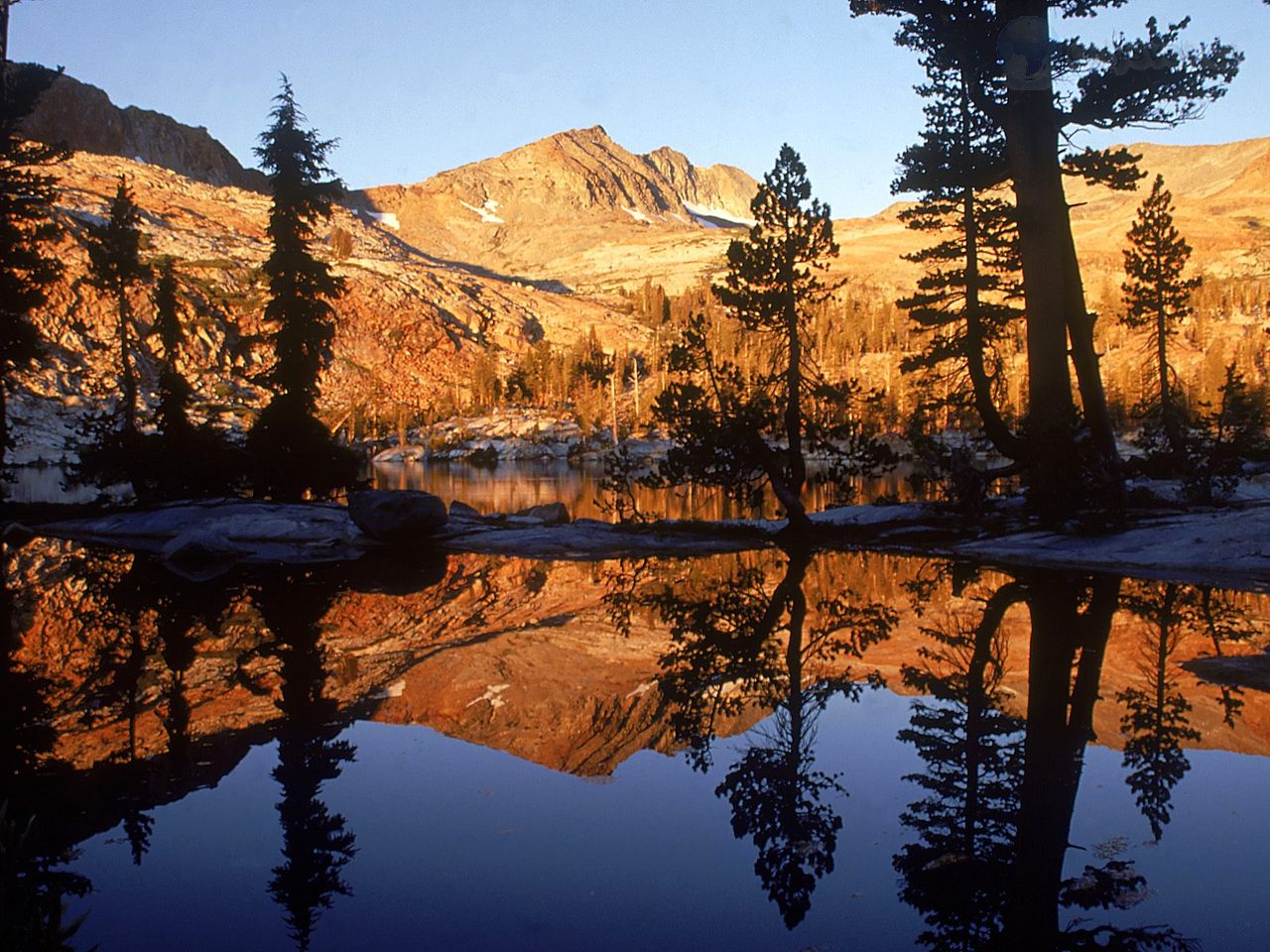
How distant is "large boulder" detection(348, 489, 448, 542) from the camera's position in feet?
70.7

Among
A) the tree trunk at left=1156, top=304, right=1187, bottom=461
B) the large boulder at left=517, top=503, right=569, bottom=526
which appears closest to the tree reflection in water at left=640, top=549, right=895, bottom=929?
the large boulder at left=517, top=503, right=569, bottom=526

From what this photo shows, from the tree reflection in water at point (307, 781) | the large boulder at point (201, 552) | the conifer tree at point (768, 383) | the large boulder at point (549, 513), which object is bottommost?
the tree reflection in water at point (307, 781)

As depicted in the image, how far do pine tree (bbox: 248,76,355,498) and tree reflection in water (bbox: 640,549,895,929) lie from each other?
19502 millimetres

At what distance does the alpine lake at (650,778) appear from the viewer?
4270 millimetres

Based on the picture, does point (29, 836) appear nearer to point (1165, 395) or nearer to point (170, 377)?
point (170, 377)

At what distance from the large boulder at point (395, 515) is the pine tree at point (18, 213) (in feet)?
47.8

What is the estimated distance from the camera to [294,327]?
3059 centimetres

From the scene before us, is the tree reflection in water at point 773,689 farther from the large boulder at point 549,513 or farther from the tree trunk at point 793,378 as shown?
the large boulder at point 549,513

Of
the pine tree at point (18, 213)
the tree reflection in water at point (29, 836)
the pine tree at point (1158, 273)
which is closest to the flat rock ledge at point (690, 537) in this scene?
the pine tree at point (18, 213)

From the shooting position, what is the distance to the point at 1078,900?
168 inches

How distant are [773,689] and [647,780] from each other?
2.27 metres

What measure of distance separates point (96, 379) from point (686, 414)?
105654mm

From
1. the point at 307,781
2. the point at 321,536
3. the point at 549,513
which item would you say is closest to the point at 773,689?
the point at 307,781

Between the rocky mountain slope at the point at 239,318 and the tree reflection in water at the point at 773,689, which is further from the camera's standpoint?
the rocky mountain slope at the point at 239,318
